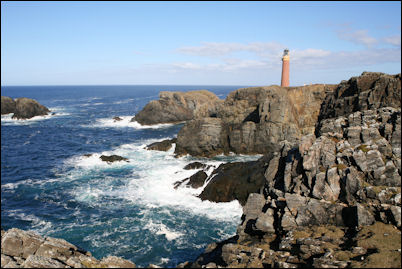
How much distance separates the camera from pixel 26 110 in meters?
109

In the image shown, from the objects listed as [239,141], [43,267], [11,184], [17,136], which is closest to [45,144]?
[17,136]

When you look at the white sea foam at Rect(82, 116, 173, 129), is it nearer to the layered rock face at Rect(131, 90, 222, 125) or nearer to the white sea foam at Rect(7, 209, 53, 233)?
the layered rock face at Rect(131, 90, 222, 125)

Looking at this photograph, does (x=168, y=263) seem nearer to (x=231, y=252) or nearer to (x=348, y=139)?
(x=231, y=252)

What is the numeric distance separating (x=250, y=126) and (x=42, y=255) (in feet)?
154

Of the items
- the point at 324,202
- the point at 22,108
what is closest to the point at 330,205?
the point at 324,202

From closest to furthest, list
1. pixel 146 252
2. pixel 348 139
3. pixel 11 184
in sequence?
pixel 348 139
pixel 146 252
pixel 11 184

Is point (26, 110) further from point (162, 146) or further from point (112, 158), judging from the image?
point (162, 146)

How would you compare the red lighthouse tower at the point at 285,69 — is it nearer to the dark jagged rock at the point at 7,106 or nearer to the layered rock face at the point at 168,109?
the layered rock face at the point at 168,109

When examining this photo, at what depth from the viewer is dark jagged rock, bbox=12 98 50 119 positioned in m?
108

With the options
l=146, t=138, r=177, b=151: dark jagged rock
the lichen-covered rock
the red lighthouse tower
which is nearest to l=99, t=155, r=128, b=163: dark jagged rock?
l=146, t=138, r=177, b=151: dark jagged rock

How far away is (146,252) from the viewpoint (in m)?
25.6

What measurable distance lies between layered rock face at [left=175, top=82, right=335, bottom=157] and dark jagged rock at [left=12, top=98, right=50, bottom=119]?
8138cm

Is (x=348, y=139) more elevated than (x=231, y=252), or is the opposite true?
(x=348, y=139)

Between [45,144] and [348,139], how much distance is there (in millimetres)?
Result: 69386
